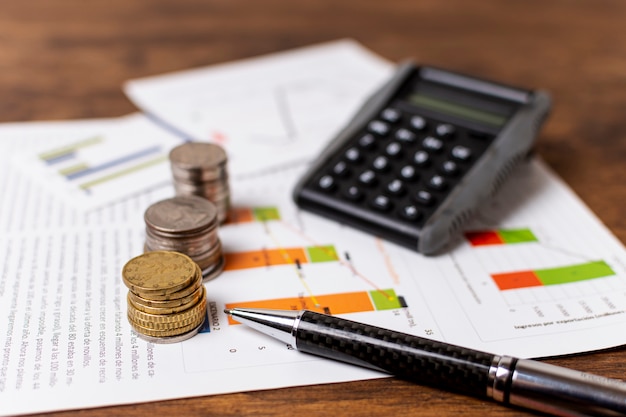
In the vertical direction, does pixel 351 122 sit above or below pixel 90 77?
above

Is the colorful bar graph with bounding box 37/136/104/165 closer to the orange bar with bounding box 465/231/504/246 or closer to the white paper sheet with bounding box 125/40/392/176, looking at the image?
the white paper sheet with bounding box 125/40/392/176

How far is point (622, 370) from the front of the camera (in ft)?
1.64

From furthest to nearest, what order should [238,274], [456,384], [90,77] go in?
[90,77], [238,274], [456,384]

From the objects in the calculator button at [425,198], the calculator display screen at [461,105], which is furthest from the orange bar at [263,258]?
the calculator display screen at [461,105]

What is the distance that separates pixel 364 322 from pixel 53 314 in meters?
0.21

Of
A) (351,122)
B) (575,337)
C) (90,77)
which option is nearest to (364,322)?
(575,337)

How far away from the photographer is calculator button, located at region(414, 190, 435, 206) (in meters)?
0.62

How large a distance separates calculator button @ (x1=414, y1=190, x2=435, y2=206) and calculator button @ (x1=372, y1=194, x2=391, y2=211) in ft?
0.07

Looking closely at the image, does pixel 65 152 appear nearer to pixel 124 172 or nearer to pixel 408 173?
pixel 124 172

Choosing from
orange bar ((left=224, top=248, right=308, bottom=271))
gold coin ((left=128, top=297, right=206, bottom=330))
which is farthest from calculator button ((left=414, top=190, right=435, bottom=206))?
gold coin ((left=128, top=297, right=206, bottom=330))

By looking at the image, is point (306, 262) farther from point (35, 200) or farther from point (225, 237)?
point (35, 200)

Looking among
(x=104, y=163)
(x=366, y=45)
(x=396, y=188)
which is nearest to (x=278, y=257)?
(x=396, y=188)

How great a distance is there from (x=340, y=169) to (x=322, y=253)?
88mm

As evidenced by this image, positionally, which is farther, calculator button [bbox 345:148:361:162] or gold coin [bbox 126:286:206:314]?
calculator button [bbox 345:148:361:162]
